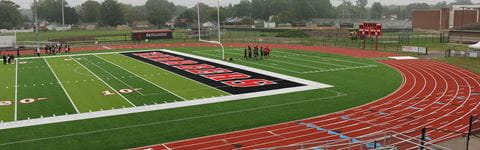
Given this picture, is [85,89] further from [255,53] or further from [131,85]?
[255,53]

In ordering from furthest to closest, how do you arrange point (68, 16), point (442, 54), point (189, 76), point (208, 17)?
point (208, 17) → point (68, 16) → point (442, 54) → point (189, 76)

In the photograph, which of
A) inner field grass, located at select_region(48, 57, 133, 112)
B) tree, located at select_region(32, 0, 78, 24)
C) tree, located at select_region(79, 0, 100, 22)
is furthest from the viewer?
tree, located at select_region(32, 0, 78, 24)

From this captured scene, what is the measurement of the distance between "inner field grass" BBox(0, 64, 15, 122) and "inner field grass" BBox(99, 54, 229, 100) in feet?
25.0

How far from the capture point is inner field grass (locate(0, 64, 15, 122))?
1931 centimetres

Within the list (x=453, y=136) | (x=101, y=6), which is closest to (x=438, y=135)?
(x=453, y=136)

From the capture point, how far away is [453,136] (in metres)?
15.4

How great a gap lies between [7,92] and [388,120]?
19.4 m

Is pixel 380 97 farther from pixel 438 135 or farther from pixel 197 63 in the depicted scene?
pixel 197 63

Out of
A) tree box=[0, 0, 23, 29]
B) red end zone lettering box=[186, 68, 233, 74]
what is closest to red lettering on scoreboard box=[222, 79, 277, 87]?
red end zone lettering box=[186, 68, 233, 74]

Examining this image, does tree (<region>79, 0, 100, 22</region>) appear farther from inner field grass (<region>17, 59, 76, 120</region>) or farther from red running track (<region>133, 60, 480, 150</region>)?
red running track (<region>133, 60, 480, 150</region>)

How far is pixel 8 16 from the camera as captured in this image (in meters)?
125

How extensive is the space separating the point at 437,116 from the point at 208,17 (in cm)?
13386

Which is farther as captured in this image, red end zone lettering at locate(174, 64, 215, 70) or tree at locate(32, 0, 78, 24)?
tree at locate(32, 0, 78, 24)

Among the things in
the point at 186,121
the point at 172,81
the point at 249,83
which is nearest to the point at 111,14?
the point at 172,81
